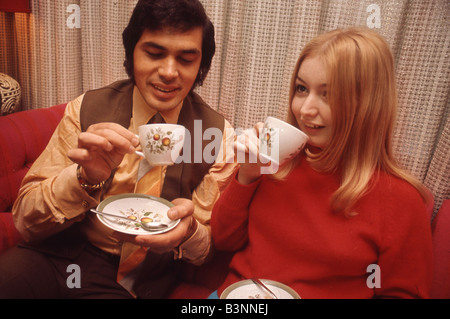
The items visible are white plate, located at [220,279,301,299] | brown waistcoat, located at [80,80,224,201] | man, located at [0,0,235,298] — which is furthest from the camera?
brown waistcoat, located at [80,80,224,201]

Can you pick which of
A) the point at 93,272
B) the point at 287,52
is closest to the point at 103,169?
the point at 93,272

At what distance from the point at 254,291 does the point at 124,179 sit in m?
0.52

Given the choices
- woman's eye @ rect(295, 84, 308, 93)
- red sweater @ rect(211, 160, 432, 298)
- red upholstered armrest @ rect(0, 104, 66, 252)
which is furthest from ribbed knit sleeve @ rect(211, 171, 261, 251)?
red upholstered armrest @ rect(0, 104, 66, 252)

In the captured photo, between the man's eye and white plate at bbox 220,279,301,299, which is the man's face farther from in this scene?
white plate at bbox 220,279,301,299

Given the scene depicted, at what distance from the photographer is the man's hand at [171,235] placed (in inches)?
30.2

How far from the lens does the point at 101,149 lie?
2.57 feet

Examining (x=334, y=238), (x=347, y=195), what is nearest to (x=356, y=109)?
(x=347, y=195)

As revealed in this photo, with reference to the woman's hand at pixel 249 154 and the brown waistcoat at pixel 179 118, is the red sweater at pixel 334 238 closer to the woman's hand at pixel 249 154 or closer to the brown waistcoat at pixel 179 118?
the woman's hand at pixel 249 154

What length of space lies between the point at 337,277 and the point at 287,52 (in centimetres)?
78

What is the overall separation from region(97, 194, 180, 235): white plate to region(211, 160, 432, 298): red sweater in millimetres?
170

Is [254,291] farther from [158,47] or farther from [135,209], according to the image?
→ [158,47]

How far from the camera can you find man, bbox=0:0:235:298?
2.75 feet

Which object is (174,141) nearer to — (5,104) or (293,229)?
(293,229)

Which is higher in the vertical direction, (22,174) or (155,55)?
(155,55)
